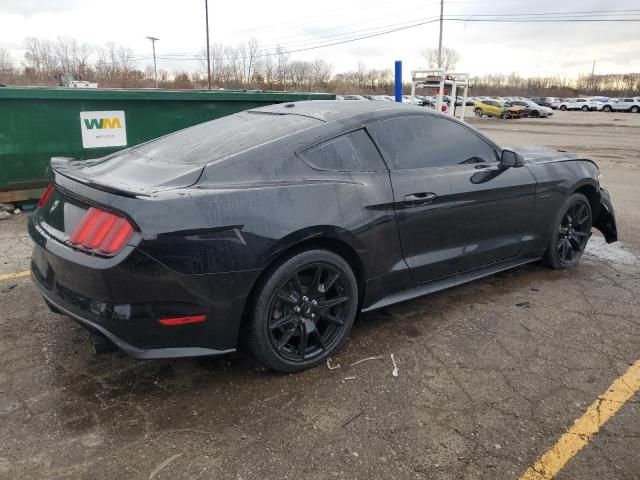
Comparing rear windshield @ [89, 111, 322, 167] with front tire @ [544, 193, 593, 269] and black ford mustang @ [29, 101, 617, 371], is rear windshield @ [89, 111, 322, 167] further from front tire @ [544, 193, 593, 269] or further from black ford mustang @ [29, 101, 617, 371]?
front tire @ [544, 193, 593, 269]

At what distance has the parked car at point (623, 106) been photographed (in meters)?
50.0

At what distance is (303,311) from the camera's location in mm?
2938

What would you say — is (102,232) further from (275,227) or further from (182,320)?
(275,227)

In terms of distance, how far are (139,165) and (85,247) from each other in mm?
694

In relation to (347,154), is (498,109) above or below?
below

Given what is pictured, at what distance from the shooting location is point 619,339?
11.3 ft

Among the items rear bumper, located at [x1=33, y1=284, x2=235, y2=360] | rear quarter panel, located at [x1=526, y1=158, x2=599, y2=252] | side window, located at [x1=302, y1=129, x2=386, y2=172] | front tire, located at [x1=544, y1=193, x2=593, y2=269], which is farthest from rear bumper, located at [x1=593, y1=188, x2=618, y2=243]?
rear bumper, located at [x1=33, y1=284, x2=235, y2=360]

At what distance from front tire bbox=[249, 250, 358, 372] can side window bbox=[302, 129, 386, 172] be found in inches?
20.8

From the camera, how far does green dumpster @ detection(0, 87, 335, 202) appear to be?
6188 millimetres

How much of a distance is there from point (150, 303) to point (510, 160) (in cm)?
280

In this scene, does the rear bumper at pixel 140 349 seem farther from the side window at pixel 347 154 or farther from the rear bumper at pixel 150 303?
the side window at pixel 347 154

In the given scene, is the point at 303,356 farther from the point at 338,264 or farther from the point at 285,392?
the point at 338,264

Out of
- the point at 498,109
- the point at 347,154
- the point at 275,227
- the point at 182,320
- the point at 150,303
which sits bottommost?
the point at 182,320

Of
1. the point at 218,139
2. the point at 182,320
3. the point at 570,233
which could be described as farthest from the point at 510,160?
the point at 182,320
